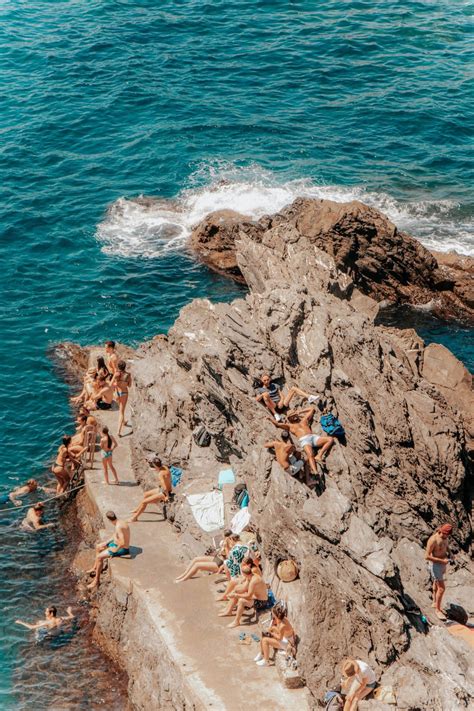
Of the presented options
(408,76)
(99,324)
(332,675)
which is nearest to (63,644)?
(332,675)

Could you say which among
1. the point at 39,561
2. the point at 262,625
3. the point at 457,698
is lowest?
the point at 39,561

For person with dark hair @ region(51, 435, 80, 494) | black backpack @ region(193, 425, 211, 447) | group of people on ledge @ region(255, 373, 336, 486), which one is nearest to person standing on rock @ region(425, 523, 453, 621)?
group of people on ledge @ region(255, 373, 336, 486)

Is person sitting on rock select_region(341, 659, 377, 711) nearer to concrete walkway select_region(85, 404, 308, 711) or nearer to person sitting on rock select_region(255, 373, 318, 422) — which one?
concrete walkway select_region(85, 404, 308, 711)

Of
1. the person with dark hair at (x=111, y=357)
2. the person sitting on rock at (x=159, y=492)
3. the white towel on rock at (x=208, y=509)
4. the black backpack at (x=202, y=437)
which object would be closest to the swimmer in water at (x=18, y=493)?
the person with dark hair at (x=111, y=357)

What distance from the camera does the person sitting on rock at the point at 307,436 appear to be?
22.1 metres

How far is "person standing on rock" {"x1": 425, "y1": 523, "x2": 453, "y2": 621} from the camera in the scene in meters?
20.6

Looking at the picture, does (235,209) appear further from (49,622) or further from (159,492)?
(49,622)

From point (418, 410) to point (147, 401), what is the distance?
9.13 metres

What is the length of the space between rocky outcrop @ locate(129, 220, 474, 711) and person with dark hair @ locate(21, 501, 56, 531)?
3767mm

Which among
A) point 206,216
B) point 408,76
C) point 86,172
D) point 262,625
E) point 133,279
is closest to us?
point 262,625

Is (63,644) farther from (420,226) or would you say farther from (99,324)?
(420,226)

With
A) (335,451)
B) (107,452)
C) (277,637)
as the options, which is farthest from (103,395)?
(277,637)

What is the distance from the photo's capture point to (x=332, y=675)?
18.6 metres

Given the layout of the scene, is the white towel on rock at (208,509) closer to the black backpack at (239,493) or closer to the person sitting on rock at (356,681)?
the black backpack at (239,493)
